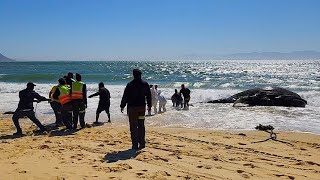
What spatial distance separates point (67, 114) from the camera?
38.5ft

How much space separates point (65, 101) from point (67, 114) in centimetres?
45

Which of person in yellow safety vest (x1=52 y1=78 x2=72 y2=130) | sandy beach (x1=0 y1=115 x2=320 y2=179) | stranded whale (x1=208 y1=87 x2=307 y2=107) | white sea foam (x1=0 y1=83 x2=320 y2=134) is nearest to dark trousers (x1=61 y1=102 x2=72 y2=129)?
person in yellow safety vest (x1=52 y1=78 x2=72 y2=130)

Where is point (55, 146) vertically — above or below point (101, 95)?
below

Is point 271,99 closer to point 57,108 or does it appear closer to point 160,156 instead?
point 57,108

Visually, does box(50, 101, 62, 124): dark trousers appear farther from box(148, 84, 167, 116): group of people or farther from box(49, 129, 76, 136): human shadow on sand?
box(148, 84, 167, 116): group of people

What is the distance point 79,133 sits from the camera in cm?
1090

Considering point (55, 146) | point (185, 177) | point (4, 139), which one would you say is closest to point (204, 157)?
point (185, 177)

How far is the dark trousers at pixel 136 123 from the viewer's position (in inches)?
330

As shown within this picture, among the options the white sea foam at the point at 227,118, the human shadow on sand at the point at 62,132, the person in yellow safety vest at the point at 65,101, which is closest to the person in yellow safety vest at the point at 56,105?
the person in yellow safety vest at the point at 65,101

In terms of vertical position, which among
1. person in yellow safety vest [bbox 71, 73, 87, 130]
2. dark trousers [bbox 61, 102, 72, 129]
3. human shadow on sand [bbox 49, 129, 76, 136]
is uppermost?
person in yellow safety vest [bbox 71, 73, 87, 130]

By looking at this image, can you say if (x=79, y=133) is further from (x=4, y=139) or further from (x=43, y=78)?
(x=43, y=78)

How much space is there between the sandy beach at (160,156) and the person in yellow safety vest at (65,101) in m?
0.83

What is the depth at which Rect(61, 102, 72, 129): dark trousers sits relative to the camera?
11641mm

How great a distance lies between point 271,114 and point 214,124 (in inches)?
166
